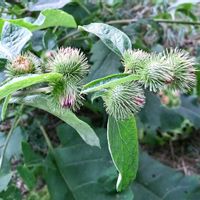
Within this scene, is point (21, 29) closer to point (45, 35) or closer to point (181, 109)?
point (45, 35)

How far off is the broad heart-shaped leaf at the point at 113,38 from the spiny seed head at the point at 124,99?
4.1 inches

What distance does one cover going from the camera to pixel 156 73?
0.79m

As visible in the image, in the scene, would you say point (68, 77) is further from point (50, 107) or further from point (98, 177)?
point (98, 177)

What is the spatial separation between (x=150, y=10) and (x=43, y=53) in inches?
34.6

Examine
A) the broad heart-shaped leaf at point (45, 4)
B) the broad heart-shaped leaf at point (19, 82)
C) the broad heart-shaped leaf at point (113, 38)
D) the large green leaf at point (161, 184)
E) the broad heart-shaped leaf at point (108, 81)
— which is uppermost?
the broad heart-shaped leaf at point (19, 82)

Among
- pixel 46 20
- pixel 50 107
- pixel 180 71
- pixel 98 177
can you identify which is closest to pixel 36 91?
pixel 50 107

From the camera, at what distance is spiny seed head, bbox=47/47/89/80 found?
0.86 metres

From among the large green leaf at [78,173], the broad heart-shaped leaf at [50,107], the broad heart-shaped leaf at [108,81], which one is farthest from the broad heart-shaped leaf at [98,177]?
the broad heart-shaped leaf at [108,81]

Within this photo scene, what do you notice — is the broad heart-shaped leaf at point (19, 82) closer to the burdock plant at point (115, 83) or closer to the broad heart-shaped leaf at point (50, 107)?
the burdock plant at point (115, 83)

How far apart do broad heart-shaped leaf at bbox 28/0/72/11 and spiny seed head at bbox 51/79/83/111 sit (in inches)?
14.8

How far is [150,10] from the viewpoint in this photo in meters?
2.05

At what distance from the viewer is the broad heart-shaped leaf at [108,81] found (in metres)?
0.76

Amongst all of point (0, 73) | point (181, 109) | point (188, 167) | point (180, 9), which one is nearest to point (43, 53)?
point (0, 73)

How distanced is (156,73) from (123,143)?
0.63ft
